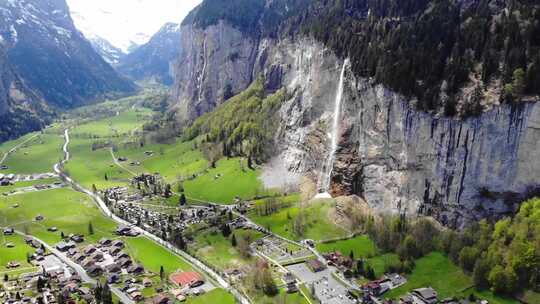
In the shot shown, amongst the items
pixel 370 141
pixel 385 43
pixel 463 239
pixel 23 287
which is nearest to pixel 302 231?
pixel 370 141

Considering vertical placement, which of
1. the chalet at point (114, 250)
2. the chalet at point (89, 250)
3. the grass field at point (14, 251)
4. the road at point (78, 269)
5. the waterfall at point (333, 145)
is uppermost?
the waterfall at point (333, 145)

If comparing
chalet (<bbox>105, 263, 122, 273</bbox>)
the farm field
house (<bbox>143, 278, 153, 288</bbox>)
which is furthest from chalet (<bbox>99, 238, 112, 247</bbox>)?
the farm field

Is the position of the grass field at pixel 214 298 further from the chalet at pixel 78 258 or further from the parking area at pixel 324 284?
the chalet at pixel 78 258

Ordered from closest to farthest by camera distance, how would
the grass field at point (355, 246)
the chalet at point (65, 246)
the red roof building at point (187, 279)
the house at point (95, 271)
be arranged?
the red roof building at point (187, 279), the house at point (95, 271), the grass field at point (355, 246), the chalet at point (65, 246)

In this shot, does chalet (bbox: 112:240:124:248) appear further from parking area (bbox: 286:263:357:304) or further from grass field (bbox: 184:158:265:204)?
parking area (bbox: 286:263:357:304)

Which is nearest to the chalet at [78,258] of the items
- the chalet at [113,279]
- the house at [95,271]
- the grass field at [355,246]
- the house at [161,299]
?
the house at [95,271]
